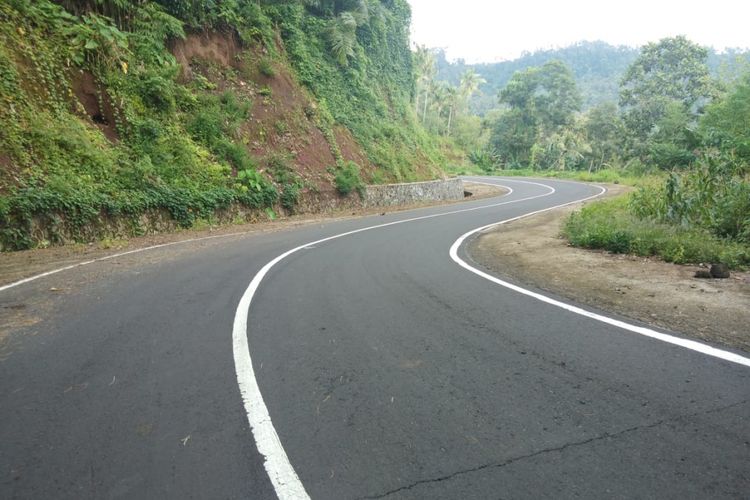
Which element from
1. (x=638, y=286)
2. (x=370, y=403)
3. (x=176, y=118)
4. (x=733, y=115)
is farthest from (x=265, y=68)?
(x=733, y=115)

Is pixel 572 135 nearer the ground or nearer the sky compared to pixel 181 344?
nearer the sky

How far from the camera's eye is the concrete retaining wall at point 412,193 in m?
22.5

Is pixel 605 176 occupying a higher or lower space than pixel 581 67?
lower

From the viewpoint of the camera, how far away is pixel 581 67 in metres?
125

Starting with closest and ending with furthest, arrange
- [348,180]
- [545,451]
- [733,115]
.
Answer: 1. [545,451]
2. [348,180]
3. [733,115]

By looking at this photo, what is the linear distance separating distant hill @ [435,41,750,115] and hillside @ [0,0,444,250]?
85.9m

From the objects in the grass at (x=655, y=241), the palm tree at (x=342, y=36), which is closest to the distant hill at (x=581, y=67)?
the palm tree at (x=342, y=36)

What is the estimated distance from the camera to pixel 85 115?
45.5 feet

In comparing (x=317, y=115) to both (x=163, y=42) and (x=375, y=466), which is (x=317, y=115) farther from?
(x=375, y=466)

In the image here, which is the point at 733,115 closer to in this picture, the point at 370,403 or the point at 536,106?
the point at 536,106

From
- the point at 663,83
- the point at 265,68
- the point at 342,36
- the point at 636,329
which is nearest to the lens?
the point at 636,329

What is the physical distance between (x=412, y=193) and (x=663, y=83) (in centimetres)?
3184

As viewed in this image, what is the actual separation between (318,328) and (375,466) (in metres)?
2.46

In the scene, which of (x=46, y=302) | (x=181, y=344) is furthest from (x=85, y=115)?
(x=181, y=344)
